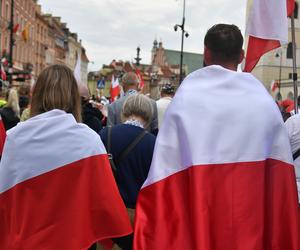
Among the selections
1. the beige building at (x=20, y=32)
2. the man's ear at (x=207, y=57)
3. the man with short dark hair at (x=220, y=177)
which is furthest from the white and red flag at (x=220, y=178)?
the beige building at (x=20, y=32)

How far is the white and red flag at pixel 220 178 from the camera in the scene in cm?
241

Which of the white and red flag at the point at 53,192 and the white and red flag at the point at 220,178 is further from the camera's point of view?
the white and red flag at the point at 53,192

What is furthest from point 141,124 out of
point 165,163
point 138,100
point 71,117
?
point 165,163

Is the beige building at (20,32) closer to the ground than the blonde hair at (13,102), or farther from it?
farther from it

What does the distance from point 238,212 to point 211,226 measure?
0.48ft

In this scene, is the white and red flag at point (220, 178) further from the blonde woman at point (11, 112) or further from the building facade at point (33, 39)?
the building facade at point (33, 39)

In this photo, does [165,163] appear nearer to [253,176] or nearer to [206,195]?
[206,195]

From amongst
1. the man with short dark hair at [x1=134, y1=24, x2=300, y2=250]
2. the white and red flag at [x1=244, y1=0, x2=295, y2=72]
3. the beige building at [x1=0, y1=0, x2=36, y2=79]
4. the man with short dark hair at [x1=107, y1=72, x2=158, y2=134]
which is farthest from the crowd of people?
the beige building at [x1=0, y1=0, x2=36, y2=79]

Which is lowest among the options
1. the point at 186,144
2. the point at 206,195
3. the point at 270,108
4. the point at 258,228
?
the point at 258,228

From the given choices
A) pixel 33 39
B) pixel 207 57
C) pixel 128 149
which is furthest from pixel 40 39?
pixel 207 57

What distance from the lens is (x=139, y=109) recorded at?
397cm

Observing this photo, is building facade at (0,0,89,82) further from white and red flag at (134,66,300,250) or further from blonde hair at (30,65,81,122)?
white and red flag at (134,66,300,250)

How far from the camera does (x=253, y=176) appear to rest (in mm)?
2469

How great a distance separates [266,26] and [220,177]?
225 centimetres
